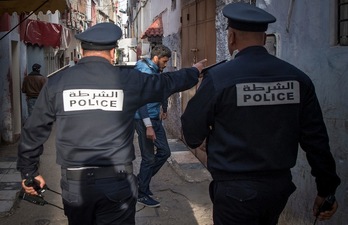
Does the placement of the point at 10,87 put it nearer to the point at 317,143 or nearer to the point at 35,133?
the point at 35,133

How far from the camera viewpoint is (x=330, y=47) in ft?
11.5

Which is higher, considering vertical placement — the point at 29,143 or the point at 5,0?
the point at 5,0

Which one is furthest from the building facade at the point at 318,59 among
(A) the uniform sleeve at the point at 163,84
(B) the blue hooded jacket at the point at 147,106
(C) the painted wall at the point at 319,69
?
(B) the blue hooded jacket at the point at 147,106

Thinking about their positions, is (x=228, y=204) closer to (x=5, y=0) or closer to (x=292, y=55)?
(x=292, y=55)

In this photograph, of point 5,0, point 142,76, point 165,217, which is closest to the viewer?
point 142,76

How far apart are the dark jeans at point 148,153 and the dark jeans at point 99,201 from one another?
93.5 inches

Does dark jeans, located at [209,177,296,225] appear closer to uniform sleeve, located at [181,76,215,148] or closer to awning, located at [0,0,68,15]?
uniform sleeve, located at [181,76,215,148]

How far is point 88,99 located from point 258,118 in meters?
1.15

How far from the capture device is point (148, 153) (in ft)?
17.8

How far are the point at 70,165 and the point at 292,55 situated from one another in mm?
2413

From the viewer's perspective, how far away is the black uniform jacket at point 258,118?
2.46 m

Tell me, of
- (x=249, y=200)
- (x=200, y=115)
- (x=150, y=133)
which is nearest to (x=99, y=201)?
(x=200, y=115)

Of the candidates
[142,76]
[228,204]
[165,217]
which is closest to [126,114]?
[142,76]

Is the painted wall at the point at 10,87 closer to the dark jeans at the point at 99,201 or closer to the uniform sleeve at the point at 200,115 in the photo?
the dark jeans at the point at 99,201
